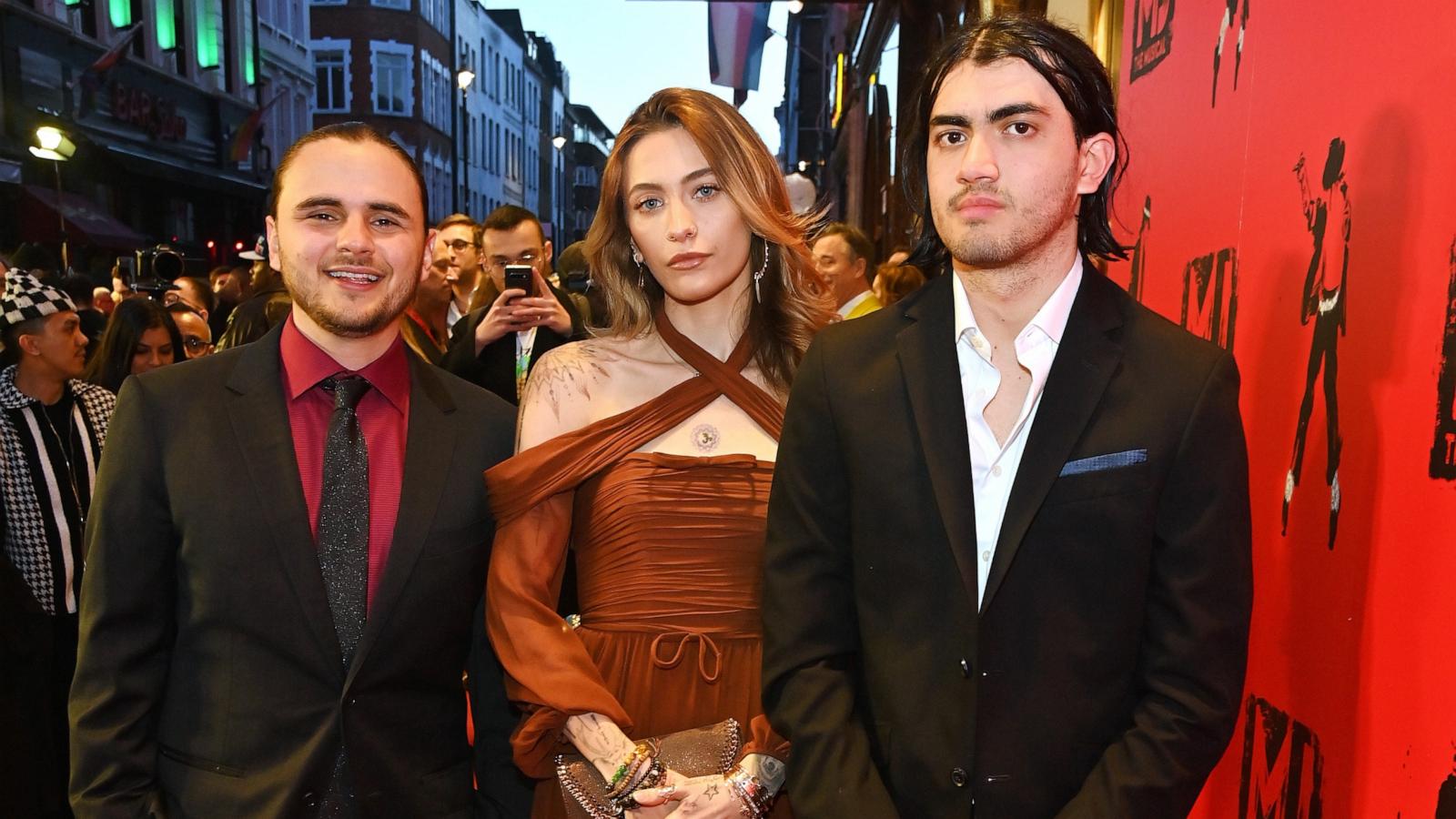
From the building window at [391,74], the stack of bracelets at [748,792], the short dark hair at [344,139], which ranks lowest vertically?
the stack of bracelets at [748,792]

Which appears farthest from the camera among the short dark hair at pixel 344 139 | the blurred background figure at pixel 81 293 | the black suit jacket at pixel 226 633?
the blurred background figure at pixel 81 293

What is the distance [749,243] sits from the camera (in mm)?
→ 2443

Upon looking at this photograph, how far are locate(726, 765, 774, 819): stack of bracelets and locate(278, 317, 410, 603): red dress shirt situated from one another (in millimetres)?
737

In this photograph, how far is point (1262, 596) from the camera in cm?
204

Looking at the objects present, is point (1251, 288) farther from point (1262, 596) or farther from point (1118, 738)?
point (1118, 738)

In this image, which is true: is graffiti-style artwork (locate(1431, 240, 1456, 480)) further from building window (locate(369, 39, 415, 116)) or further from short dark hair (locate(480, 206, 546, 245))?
building window (locate(369, 39, 415, 116))

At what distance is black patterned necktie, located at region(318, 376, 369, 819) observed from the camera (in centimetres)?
205

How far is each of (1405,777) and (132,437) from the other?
206 centimetres

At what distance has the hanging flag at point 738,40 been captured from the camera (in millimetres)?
18625

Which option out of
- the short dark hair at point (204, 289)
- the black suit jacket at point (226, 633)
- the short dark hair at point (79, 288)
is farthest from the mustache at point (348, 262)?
the short dark hair at point (204, 289)

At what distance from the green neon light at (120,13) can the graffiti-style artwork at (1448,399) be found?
41.8ft

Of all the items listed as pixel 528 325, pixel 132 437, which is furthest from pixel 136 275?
pixel 132 437

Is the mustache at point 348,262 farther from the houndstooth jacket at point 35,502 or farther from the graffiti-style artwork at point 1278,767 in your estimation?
the houndstooth jacket at point 35,502

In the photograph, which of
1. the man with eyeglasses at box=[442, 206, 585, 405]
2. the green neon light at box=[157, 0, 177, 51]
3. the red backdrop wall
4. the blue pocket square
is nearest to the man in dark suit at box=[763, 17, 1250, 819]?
the blue pocket square
